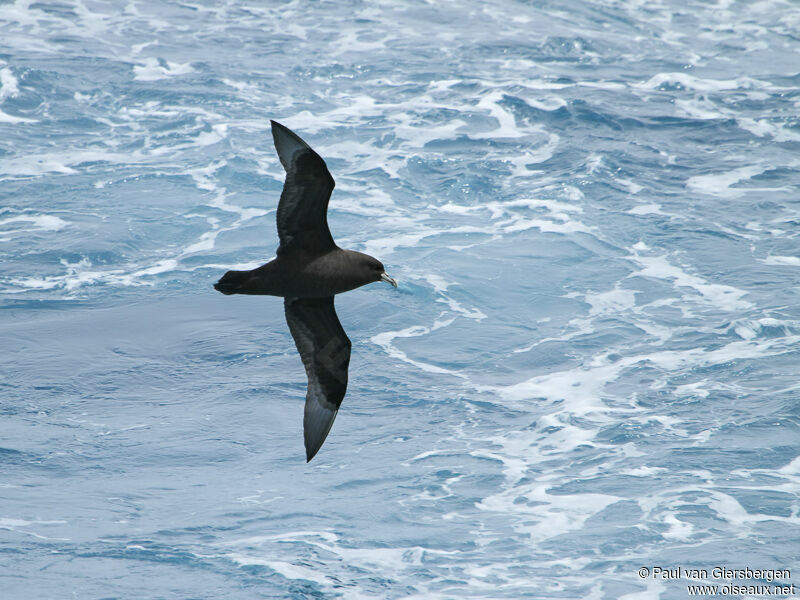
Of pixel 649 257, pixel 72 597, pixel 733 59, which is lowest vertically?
pixel 72 597

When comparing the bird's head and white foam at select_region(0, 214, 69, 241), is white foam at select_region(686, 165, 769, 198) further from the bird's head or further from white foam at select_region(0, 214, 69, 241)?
the bird's head

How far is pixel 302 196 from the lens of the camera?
1220cm

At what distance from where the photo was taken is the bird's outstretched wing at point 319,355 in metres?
13.6

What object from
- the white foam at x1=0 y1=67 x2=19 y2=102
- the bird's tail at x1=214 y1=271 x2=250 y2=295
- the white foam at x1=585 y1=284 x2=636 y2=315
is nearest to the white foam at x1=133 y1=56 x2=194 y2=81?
the white foam at x1=0 y1=67 x2=19 y2=102

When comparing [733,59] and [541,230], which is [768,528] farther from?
[733,59]

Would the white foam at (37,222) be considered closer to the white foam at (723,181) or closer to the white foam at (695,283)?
the white foam at (695,283)

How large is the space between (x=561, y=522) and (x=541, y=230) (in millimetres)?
11965

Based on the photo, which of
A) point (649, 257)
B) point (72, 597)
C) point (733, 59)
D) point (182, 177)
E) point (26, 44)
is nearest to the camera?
point (72, 597)

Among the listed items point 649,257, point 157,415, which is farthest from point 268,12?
point 157,415

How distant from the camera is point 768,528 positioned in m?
21.3

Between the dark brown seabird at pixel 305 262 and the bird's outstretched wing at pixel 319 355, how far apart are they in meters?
0.01

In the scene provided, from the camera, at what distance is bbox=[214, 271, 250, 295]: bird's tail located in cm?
1188

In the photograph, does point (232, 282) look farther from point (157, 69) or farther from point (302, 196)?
point (157, 69)

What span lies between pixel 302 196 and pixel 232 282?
1.23 metres
